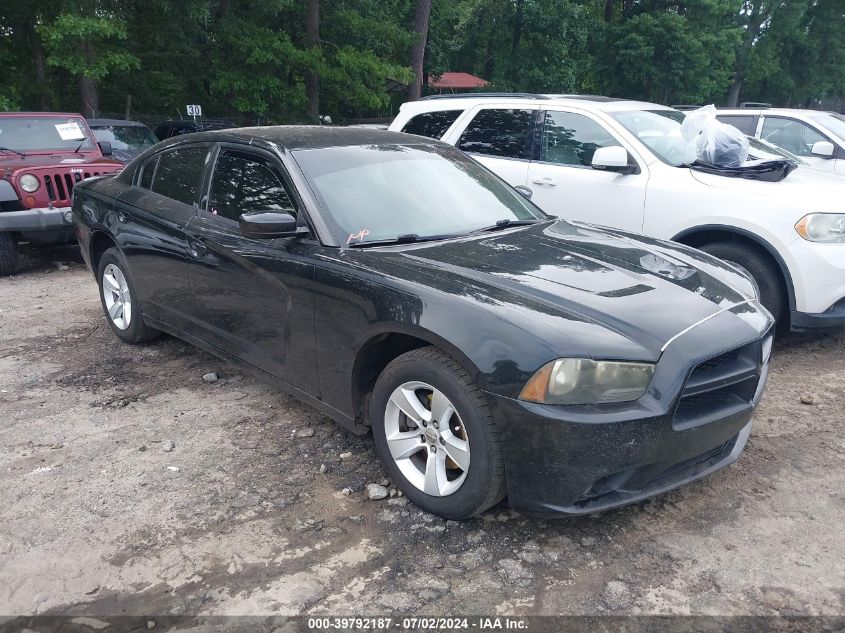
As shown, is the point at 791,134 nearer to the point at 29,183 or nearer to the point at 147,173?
the point at 147,173

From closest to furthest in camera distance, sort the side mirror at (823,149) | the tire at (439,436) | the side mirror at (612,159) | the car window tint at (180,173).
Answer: the tire at (439,436) → the car window tint at (180,173) → the side mirror at (612,159) → the side mirror at (823,149)

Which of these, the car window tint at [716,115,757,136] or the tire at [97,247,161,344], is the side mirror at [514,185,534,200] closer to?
the tire at [97,247,161,344]

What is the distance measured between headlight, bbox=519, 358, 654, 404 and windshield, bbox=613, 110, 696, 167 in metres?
3.51

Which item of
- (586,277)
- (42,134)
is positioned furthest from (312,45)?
(586,277)

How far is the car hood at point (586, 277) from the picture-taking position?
113 inches

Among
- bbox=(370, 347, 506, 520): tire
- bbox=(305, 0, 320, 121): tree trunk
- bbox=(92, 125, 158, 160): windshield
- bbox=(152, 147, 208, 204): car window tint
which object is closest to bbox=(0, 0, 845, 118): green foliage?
bbox=(305, 0, 320, 121): tree trunk

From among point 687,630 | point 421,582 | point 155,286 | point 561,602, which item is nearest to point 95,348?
point 155,286

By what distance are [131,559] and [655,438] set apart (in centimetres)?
217

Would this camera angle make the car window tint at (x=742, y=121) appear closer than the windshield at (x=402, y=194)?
No

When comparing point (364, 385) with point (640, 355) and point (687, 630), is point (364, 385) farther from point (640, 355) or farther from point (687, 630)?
point (687, 630)

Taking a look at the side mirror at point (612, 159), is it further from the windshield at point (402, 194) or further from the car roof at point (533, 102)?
the windshield at point (402, 194)

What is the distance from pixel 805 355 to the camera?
523 centimetres

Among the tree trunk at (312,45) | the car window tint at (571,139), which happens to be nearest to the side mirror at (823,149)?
the car window tint at (571,139)

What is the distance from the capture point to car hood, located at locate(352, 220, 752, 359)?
9.42 ft
